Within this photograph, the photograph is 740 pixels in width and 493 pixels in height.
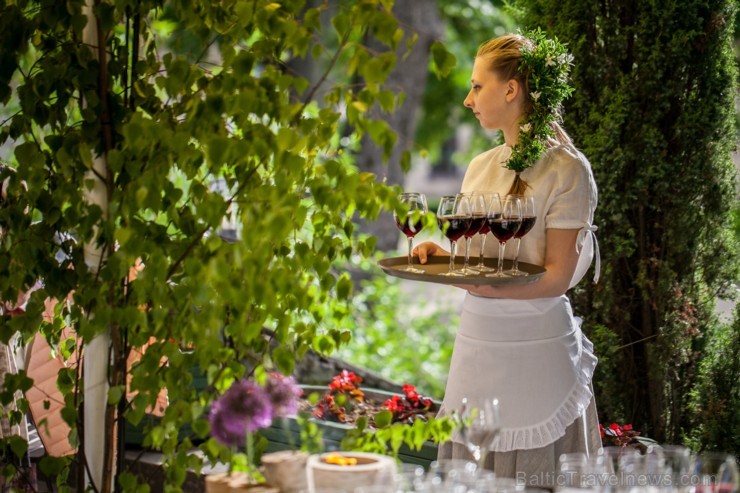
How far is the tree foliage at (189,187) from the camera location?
1476 mm

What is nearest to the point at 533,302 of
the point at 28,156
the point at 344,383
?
the point at 28,156

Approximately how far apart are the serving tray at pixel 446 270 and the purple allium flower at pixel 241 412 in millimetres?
679

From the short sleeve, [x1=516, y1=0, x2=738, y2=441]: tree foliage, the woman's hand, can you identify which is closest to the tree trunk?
[x1=516, y1=0, x2=738, y2=441]: tree foliage

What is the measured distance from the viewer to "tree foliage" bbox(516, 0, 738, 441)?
305cm

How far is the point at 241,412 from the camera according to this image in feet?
4.70

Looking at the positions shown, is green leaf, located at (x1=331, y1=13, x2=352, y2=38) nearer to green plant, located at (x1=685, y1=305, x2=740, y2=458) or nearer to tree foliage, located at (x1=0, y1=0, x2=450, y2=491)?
tree foliage, located at (x1=0, y1=0, x2=450, y2=491)

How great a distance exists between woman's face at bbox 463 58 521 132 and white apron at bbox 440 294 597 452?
1.64 ft

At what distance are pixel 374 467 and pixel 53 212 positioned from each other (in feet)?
2.83

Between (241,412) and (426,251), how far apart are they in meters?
1.13

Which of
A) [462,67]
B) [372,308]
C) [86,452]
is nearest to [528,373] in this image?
[86,452]

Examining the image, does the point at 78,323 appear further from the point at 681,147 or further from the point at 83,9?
the point at 681,147

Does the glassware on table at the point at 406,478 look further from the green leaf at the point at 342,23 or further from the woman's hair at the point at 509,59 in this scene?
the woman's hair at the point at 509,59

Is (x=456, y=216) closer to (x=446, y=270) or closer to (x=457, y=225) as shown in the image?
(x=457, y=225)

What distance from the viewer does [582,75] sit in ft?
10.5
